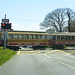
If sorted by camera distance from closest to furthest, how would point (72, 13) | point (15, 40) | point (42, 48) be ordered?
point (15, 40) → point (42, 48) → point (72, 13)

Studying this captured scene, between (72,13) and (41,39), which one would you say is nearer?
(41,39)

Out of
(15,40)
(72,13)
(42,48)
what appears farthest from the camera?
(72,13)

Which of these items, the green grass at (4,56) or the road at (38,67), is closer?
the road at (38,67)

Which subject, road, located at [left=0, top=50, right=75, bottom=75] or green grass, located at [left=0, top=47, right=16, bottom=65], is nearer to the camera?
road, located at [left=0, top=50, right=75, bottom=75]

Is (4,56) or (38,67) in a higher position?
(4,56)

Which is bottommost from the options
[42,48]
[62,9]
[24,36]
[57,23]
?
[42,48]

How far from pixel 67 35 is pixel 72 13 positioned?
102 ft

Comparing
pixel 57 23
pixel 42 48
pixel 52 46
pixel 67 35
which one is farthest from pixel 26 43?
pixel 57 23

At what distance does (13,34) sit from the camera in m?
36.2

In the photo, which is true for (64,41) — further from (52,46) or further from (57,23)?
(57,23)

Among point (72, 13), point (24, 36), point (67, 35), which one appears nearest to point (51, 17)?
point (72, 13)

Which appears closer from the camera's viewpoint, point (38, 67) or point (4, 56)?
point (38, 67)

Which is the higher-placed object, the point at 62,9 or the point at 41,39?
the point at 62,9

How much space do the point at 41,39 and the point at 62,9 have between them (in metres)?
36.0
